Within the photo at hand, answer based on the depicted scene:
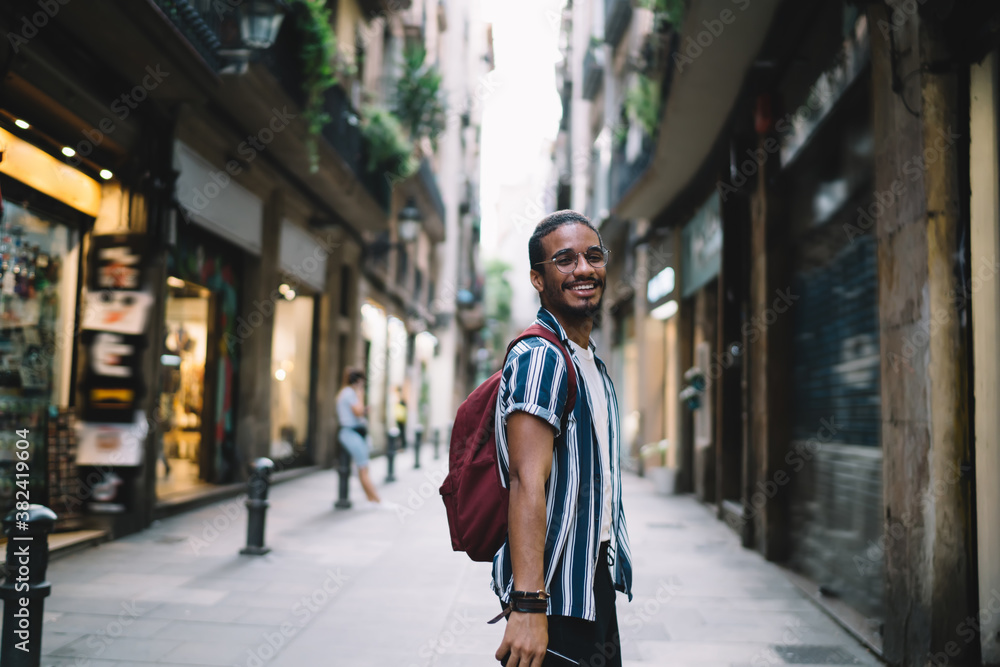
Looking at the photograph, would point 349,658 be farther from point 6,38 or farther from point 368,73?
point 368,73

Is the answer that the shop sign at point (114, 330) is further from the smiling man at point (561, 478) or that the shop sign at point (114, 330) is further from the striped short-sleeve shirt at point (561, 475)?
the striped short-sleeve shirt at point (561, 475)

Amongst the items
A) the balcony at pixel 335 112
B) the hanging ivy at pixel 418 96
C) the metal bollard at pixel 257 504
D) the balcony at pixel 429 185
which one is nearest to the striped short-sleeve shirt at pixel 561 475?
the metal bollard at pixel 257 504

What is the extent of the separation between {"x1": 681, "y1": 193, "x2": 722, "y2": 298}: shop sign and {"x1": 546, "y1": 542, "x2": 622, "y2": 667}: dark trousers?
8.42 metres

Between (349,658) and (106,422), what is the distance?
5.05m

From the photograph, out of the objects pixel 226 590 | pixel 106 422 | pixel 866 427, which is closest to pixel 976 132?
pixel 866 427

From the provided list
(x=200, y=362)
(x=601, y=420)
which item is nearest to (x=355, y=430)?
(x=200, y=362)

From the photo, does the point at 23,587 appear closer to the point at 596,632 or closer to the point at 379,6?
the point at 596,632

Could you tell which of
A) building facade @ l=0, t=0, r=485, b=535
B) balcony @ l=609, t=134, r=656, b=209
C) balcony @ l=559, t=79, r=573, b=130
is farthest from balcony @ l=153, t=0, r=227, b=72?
balcony @ l=559, t=79, r=573, b=130

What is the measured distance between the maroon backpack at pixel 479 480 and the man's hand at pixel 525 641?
20cm

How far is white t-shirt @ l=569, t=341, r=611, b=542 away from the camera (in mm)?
2229

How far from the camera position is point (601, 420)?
89.7 inches

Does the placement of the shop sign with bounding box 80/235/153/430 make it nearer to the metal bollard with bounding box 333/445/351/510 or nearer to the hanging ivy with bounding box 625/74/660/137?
the metal bollard with bounding box 333/445/351/510

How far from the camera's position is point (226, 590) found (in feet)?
20.3

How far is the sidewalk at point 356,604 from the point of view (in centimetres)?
474
